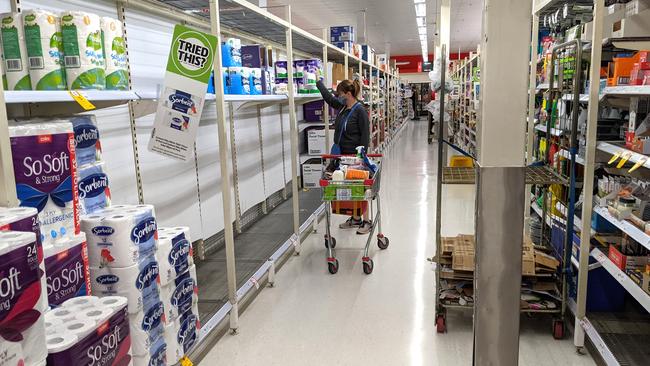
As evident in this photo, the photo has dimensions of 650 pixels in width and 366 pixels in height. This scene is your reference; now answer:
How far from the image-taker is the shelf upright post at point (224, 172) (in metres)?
3.17

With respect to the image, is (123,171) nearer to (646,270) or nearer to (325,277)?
(325,277)

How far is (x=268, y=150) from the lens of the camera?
6.88m

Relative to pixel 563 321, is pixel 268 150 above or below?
above

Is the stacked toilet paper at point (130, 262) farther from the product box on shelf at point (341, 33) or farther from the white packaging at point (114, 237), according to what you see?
the product box on shelf at point (341, 33)

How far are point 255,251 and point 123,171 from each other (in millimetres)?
1917

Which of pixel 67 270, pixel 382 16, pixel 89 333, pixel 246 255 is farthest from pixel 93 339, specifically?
pixel 382 16

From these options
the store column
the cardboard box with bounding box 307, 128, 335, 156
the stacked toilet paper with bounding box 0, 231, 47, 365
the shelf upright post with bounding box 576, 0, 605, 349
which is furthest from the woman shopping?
the stacked toilet paper with bounding box 0, 231, 47, 365

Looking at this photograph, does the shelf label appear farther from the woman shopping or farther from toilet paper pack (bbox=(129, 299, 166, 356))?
the woman shopping

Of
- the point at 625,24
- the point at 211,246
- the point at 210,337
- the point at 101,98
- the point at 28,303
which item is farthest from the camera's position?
the point at 211,246

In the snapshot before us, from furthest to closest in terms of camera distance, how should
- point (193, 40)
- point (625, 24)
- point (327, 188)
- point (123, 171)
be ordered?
point (327, 188) → point (123, 171) → point (625, 24) → point (193, 40)

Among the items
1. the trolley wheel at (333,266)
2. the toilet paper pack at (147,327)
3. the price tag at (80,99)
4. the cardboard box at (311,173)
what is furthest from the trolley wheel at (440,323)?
the cardboard box at (311,173)

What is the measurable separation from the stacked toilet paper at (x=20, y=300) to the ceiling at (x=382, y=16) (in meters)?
10.7

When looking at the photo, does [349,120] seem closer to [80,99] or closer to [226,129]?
[226,129]

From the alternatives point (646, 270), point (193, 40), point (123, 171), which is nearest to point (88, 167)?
point (193, 40)
